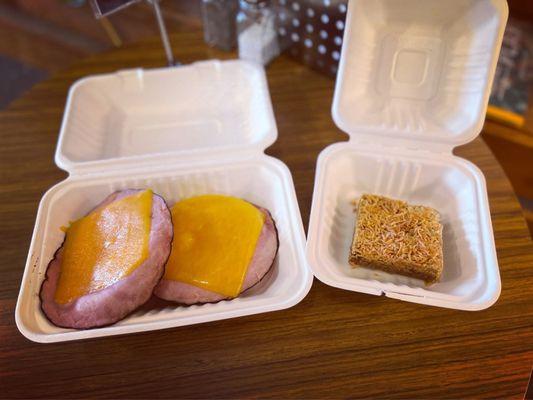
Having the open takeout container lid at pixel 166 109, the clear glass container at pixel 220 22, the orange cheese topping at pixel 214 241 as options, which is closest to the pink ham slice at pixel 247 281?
the orange cheese topping at pixel 214 241

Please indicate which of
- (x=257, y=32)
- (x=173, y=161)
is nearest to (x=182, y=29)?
(x=257, y=32)

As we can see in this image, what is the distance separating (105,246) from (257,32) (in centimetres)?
82

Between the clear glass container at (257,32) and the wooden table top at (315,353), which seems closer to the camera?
the wooden table top at (315,353)

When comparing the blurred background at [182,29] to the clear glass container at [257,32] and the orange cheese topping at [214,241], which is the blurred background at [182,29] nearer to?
the clear glass container at [257,32]

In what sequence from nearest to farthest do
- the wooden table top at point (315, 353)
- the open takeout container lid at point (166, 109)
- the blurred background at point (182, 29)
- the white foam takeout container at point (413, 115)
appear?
the wooden table top at point (315, 353), the white foam takeout container at point (413, 115), the open takeout container lid at point (166, 109), the blurred background at point (182, 29)

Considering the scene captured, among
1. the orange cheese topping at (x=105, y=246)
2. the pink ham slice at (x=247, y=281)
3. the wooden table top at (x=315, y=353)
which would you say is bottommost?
the wooden table top at (x=315, y=353)

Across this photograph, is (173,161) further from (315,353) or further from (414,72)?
(414,72)

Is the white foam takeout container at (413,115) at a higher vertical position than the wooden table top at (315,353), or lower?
higher

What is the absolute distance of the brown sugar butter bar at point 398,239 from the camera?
84 centimetres

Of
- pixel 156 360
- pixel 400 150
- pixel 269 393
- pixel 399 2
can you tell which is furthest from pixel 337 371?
pixel 399 2

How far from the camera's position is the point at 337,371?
765mm

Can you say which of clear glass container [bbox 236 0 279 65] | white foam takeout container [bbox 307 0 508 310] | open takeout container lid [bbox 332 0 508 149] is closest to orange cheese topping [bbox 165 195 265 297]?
white foam takeout container [bbox 307 0 508 310]

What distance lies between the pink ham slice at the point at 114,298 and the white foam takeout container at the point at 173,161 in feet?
0.06

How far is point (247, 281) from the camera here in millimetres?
832
